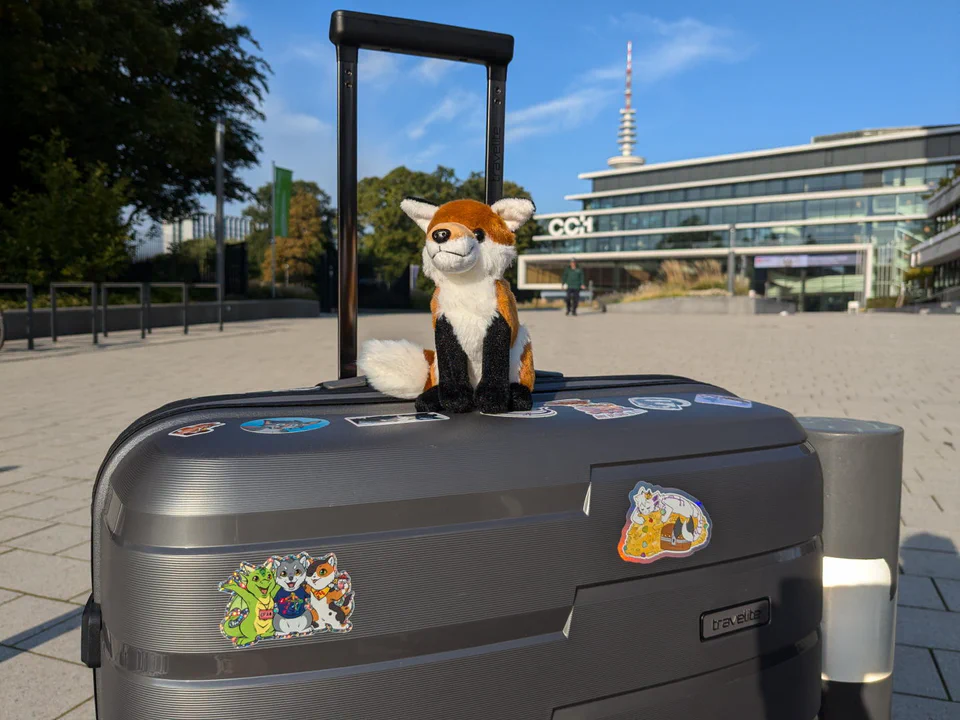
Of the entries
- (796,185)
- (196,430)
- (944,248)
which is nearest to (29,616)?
(196,430)

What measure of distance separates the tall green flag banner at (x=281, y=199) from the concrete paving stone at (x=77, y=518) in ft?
73.7

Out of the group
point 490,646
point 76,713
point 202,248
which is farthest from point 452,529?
point 202,248

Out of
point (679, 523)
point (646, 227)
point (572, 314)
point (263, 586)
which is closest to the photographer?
point (263, 586)

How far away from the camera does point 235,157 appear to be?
78.2 ft

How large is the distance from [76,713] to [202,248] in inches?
889

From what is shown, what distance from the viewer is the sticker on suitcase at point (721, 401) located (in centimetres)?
175

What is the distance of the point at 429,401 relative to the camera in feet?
5.44

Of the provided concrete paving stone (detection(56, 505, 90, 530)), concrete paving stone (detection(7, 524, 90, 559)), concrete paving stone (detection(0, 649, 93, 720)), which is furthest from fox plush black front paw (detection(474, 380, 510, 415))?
concrete paving stone (detection(56, 505, 90, 530))

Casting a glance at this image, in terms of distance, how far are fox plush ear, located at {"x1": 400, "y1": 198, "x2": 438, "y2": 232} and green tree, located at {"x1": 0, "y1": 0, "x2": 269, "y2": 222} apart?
1694 centimetres

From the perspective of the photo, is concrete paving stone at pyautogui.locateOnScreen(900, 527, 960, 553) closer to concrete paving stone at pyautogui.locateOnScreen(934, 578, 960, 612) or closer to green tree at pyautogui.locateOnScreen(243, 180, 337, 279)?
concrete paving stone at pyautogui.locateOnScreen(934, 578, 960, 612)

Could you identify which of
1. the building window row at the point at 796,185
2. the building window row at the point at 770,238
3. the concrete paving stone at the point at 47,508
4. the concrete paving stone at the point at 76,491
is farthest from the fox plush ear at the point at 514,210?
the building window row at the point at 796,185

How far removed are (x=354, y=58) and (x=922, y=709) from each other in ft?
8.01

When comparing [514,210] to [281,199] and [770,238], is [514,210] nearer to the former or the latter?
[281,199]

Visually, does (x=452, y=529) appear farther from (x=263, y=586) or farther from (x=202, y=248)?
(x=202, y=248)
